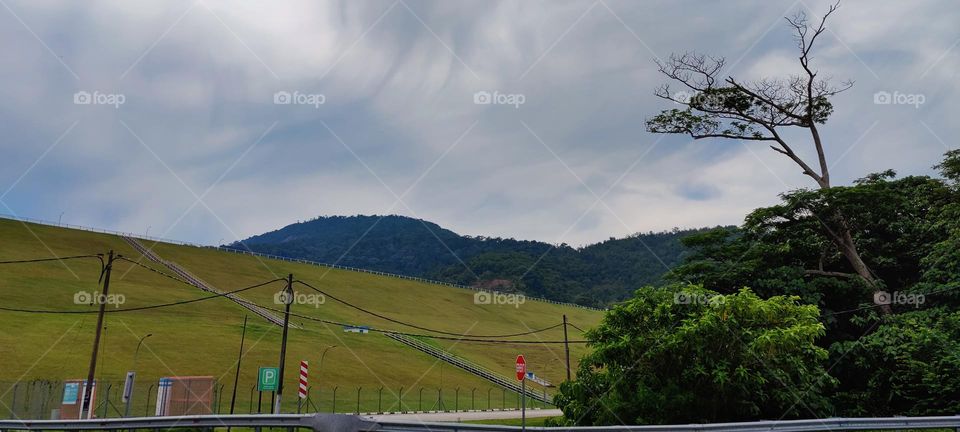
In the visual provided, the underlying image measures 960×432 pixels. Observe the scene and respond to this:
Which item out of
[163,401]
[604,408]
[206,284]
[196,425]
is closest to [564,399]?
[604,408]

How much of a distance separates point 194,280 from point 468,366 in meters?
40.4

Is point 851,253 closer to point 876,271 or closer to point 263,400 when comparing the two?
point 876,271

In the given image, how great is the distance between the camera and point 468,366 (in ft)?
264

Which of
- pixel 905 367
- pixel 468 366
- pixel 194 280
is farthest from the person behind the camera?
pixel 194 280

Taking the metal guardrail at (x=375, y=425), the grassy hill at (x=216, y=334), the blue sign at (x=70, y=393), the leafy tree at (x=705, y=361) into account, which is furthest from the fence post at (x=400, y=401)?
the metal guardrail at (x=375, y=425)

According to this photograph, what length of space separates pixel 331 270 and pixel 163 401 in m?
94.8

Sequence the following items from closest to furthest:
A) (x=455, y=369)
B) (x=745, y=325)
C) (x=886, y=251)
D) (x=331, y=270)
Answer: (x=745, y=325), (x=886, y=251), (x=455, y=369), (x=331, y=270)

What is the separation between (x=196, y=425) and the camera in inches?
335

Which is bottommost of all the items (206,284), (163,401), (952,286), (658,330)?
(163,401)

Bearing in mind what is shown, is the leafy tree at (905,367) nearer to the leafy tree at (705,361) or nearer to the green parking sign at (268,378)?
the leafy tree at (705,361)

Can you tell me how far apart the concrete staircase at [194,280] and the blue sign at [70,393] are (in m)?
48.3

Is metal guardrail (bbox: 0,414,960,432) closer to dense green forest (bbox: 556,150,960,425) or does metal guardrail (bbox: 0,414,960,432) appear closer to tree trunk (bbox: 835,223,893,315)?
dense green forest (bbox: 556,150,960,425)

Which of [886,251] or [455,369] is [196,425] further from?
[455,369]

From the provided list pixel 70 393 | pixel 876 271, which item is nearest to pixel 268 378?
pixel 70 393
